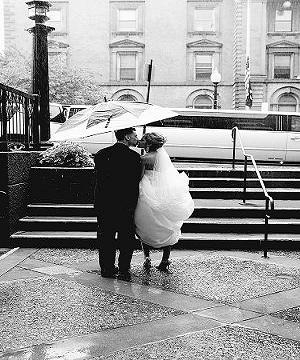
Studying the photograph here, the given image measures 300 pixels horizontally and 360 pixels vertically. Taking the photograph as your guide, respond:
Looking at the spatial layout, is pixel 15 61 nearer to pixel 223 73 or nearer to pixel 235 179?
pixel 223 73

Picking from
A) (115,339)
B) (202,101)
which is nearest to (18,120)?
(115,339)

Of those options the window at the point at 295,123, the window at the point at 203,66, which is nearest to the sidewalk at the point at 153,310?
the window at the point at 295,123

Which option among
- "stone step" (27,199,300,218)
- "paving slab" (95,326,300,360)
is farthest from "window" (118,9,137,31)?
"paving slab" (95,326,300,360)

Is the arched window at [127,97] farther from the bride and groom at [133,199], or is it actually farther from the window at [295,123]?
the bride and groom at [133,199]

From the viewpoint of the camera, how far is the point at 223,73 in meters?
42.8

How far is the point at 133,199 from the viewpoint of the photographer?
6727 mm

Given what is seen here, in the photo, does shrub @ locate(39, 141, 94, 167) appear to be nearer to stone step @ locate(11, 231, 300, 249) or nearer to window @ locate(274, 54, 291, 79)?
stone step @ locate(11, 231, 300, 249)

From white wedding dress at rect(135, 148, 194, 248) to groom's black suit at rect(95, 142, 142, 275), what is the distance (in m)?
0.17

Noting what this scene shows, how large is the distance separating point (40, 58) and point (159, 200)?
655 centimetres

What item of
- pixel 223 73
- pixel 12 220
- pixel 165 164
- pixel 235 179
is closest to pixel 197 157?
pixel 235 179

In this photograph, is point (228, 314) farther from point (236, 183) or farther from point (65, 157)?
point (236, 183)

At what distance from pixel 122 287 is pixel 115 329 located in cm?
147

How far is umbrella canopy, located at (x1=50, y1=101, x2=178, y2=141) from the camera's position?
655 centimetres

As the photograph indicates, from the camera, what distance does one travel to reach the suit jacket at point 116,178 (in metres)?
6.60
